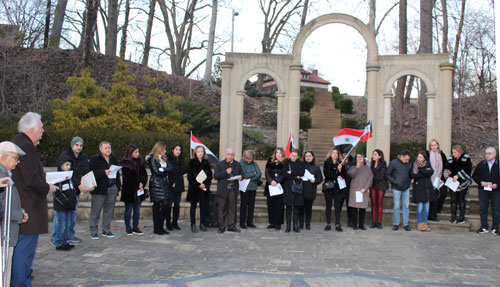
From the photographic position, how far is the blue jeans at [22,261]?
4484 millimetres

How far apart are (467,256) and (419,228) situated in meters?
2.46

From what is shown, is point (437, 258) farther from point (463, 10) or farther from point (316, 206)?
point (463, 10)

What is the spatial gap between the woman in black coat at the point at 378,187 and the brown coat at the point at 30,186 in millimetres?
7192

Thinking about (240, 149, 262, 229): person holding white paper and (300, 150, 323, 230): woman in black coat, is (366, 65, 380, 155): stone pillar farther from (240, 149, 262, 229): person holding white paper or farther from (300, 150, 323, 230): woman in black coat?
(240, 149, 262, 229): person holding white paper

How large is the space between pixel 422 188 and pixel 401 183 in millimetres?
477

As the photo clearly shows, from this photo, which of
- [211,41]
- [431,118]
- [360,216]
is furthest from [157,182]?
[211,41]

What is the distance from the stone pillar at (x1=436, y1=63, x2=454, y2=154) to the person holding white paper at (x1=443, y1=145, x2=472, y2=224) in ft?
11.7

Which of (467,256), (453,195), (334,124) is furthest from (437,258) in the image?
(334,124)

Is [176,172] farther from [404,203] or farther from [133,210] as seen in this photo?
[404,203]

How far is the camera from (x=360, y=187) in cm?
952

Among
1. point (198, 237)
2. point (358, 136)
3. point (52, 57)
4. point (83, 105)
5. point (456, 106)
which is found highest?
point (52, 57)

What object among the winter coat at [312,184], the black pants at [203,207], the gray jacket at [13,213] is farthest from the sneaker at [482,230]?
the gray jacket at [13,213]

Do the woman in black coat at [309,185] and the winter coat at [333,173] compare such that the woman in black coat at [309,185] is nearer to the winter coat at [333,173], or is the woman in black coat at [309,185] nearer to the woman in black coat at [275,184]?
the winter coat at [333,173]

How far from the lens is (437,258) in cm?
698
